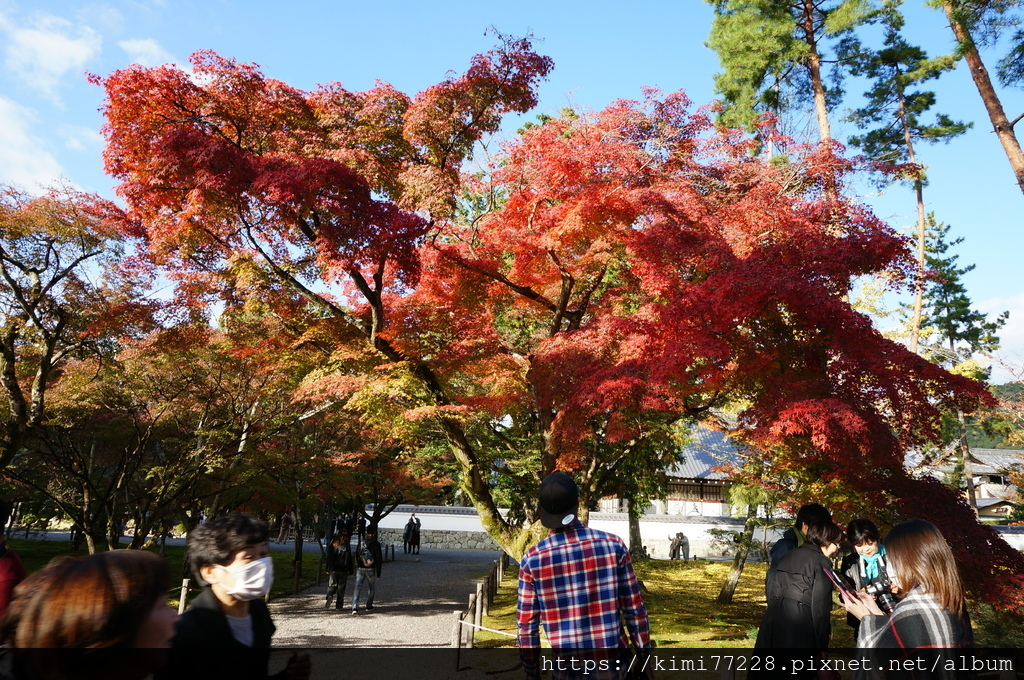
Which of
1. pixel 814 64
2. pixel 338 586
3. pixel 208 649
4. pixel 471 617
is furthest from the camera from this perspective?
pixel 814 64

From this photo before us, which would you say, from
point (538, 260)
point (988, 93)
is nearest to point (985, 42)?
point (988, 93)

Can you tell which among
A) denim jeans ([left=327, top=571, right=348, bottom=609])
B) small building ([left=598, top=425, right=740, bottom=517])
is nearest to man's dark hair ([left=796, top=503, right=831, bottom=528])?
denim jeans ([left=327, top=571, right=348, bottom=609])

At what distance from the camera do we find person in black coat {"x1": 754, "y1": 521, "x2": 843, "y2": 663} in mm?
3395

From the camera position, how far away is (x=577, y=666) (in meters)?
2.49

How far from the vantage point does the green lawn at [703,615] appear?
23.4 ft

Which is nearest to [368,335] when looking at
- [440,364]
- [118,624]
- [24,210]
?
[440,364]

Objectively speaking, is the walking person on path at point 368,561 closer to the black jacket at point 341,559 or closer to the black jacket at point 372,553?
the black jacket at point 372,553

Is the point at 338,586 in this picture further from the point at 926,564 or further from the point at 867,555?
the point at 926,564

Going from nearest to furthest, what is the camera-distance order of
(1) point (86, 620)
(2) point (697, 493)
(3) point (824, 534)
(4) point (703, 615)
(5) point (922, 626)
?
(1) point (86, 620) → (5) point (922, 626) → (3) point (824, 534) → (4) point (703, 615) → (2) point (697, 493)

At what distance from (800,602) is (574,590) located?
1.70m

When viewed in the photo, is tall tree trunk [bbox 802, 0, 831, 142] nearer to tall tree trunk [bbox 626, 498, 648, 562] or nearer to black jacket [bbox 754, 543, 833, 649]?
black jacket [bbox 754, 543, 833, 649]

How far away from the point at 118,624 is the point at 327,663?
22.0 ft

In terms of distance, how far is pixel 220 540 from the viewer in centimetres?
229

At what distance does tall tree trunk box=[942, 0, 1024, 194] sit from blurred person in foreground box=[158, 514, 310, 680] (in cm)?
1033
